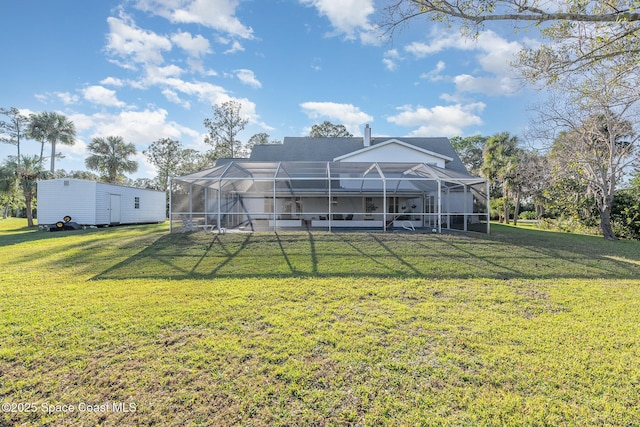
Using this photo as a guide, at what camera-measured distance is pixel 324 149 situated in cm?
2089

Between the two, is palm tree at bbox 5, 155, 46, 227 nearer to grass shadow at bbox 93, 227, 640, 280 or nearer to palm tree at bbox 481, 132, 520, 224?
grass shadow at bbox 93, 227, 640, 280

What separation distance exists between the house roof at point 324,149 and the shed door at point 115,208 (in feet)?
30.8

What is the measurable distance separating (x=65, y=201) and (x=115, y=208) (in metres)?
2.63

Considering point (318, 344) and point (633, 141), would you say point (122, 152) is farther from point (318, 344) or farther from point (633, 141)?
point (633, 141)

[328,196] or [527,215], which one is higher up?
[328,196]

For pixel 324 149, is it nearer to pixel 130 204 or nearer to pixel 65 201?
pixel 130 204

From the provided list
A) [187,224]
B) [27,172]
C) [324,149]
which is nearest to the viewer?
[187,224]

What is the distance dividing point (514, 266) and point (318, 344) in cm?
615

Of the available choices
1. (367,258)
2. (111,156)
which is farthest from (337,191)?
(111,156)

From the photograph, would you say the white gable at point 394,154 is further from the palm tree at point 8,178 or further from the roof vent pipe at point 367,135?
the palm tree at point 8,178

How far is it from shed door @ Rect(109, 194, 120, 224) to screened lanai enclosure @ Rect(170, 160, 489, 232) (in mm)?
7656

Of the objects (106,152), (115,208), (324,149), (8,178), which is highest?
(106,152)

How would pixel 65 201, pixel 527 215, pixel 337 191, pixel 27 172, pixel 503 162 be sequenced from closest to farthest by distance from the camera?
pixel 337 191 < pixel 65 201 < pixel 27 172 < pixel 503 162 < pixel 527 215

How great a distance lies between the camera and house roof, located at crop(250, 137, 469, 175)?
1988 cm
